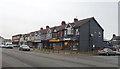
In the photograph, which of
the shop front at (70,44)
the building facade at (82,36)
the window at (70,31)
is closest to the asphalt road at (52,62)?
the building facade at (82,36)

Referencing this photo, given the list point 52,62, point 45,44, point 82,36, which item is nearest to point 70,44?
point 82,36

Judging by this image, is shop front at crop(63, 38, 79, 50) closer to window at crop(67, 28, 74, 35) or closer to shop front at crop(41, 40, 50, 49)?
window at crop(67, 28, 74, 35)

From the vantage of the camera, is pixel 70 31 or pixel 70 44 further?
pixel 70 31

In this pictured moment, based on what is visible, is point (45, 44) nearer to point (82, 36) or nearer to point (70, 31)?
point (70, 31)

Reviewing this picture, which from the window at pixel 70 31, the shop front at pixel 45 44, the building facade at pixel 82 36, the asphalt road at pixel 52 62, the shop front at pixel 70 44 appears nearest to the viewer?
the asphalt road at pixel 52 62

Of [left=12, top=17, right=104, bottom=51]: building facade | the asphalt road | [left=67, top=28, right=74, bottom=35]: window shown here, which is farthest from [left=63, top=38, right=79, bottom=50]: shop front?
the asphalt road

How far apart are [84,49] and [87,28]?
5817mm

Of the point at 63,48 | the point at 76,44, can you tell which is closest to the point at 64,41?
the point at 63,48

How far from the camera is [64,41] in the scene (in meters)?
53.6

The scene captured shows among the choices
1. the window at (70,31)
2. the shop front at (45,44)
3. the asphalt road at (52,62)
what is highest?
the window at (70,31)

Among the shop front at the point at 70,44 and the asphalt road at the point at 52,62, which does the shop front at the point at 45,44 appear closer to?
the shop front at the point at 70,44

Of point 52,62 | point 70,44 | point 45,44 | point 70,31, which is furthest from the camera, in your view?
point 45,44

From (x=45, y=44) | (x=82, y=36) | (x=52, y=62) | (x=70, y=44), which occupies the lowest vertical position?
(x=52, y=62)

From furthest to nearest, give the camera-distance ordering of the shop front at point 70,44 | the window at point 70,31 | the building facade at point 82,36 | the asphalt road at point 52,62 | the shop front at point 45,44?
the shop front at point 45,44, the window at point 70,31, the shop front at point 70,44, the building facade at point 82,36, the asphalt road at point 52,62
